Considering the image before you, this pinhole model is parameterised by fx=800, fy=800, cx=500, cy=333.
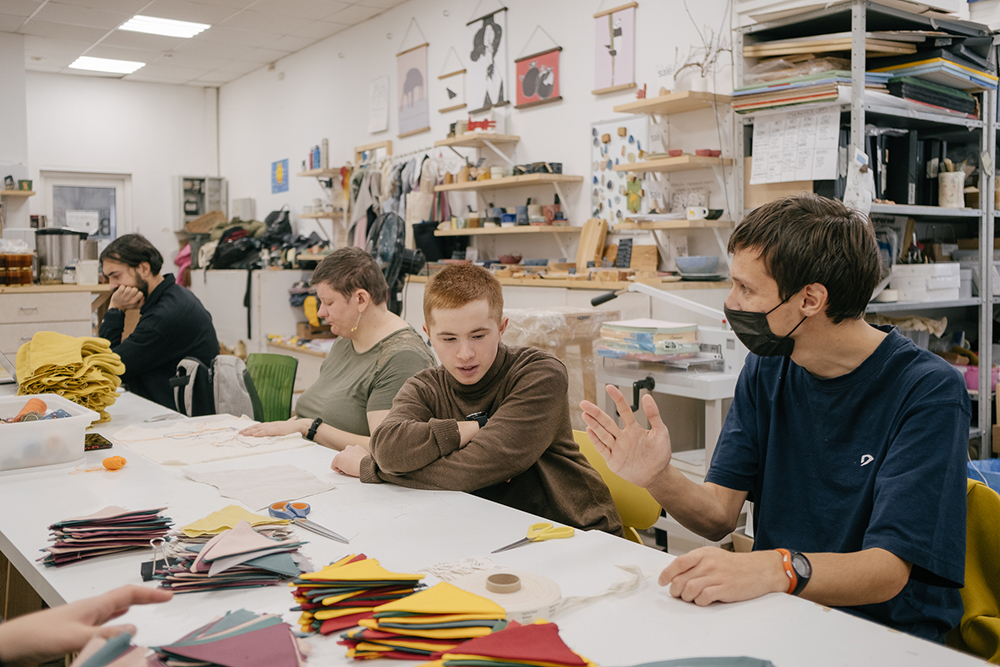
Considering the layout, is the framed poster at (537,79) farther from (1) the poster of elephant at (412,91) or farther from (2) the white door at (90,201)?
(2) the white door at (90,201)

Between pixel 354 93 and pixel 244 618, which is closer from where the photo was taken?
pixel 244 618

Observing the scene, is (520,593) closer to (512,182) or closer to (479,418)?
(479,418)

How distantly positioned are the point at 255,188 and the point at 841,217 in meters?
8.42

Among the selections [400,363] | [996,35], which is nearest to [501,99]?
[996,35]

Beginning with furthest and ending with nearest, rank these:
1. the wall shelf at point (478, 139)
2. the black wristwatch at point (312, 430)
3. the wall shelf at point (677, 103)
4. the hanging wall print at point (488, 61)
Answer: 1. the hanging wall print at point (488, 61)
2. the wall shelf at point (478, 139)
3. the wall shelf at point (677, 103)
4. the black wristwatch at point (312, 430)

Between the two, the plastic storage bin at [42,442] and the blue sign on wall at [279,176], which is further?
the blue sign on wall at [279,176]

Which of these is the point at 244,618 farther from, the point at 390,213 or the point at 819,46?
the point at 390,213

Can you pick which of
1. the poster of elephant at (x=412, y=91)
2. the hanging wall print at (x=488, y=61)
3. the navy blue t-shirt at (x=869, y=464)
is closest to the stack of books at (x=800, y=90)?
the navy blue t-shirt at (x=869, y=464)

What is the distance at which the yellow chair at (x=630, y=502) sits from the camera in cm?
197

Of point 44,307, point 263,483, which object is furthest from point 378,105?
point 263,483

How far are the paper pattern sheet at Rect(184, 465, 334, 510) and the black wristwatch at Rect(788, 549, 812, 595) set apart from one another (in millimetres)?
1042

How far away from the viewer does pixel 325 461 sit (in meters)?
2.14

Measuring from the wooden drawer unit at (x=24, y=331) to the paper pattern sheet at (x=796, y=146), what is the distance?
386 centimetres

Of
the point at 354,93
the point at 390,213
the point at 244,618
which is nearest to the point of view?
the point at 244,618
